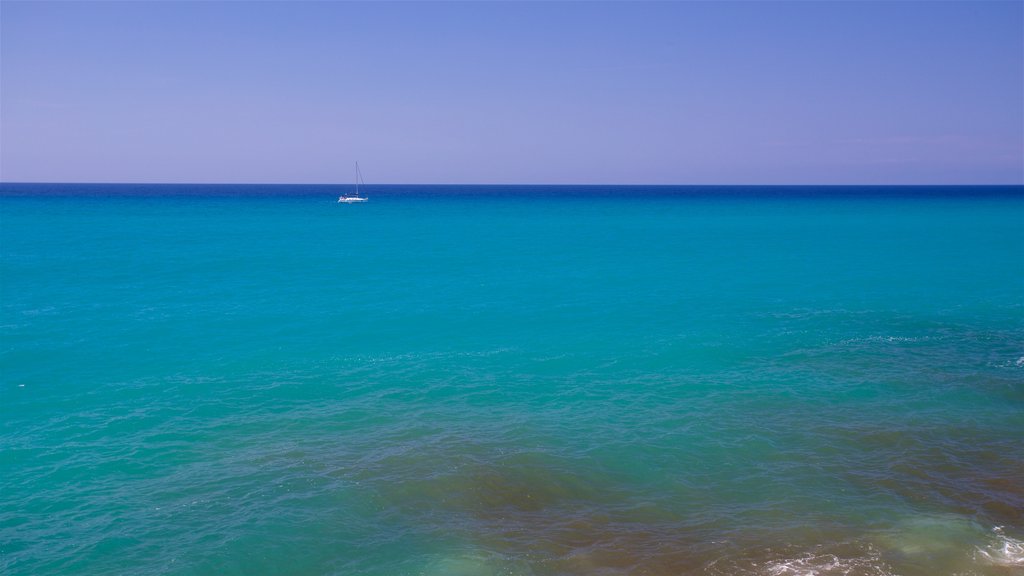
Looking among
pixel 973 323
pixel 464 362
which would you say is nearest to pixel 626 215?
pixel 973 323

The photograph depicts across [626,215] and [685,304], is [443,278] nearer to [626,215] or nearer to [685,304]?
[685,304]

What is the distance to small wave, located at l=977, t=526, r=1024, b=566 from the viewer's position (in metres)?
14.8

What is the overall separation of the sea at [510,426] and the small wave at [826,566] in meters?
0.06

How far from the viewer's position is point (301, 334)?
35469 mm

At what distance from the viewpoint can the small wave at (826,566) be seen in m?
14.7

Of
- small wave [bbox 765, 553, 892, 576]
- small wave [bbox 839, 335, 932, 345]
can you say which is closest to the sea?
small wave [bbox 765, 553, 892, 576]

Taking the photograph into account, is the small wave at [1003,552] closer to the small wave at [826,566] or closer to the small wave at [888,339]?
the small wave at [826,566]

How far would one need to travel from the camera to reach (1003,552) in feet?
50.0

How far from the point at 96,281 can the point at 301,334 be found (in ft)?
75.7

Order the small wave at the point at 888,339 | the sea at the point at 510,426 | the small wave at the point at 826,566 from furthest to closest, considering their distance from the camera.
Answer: the small wave at the point at 888,339 < the sea at the point at 510,426 < the small wave at the point at 826,566

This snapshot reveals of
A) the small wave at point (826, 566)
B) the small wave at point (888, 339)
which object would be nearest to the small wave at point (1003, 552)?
the small wave at point (826, 566)

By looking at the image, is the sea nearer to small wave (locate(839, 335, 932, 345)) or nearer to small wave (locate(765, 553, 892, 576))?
small wave (locate(765, 553, 892, 576))

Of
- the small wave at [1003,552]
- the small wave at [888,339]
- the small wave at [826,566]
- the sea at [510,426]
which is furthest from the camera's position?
the small wave at [888,339]

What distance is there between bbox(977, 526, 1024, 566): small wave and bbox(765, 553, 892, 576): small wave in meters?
2.34
